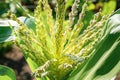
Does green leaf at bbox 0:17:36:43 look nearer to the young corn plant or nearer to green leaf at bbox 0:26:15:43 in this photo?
green leaf at bbox 0:26:15:43

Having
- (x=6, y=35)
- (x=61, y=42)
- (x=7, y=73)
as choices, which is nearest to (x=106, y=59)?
(x=61, y=42)

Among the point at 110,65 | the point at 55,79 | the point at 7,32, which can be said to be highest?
the point at 7,32

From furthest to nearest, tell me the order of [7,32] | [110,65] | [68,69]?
1. [7,32]
2. [68,69]
3. [110,65]

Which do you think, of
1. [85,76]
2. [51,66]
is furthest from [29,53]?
[85,76]

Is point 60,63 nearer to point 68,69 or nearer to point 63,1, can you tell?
point 68,69

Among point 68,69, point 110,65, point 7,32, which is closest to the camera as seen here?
point 110,65

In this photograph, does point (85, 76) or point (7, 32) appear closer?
point (85, 76)

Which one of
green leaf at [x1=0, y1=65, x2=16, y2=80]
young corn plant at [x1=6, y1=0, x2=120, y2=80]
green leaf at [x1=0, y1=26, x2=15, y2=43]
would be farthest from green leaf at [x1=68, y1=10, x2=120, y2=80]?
green leaf at [x1=0, y1=26, x2=15, y2=43]

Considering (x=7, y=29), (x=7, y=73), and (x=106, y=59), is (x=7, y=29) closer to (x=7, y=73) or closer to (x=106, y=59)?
(x=7, y=73)

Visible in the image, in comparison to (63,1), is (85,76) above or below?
below

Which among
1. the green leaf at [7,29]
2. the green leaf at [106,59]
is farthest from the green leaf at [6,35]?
the green leaf at [106,59]
